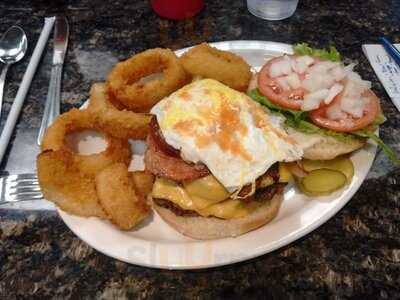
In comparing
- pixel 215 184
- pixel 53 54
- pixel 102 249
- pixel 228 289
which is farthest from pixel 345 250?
pixel 53 54

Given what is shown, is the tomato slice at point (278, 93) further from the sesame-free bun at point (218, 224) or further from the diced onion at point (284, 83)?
the sesame-free bun at point (218, 224)

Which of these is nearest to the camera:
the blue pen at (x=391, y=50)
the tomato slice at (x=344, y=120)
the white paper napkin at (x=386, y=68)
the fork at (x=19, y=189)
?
the tomato slice at (x=344, y=120)

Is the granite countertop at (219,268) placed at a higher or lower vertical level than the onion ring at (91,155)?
lower

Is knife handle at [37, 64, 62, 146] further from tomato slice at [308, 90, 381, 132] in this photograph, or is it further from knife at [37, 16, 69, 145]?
tomato slice at [308, 90, 381, 132]

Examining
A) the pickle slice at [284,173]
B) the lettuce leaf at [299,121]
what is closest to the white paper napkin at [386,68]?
the lettuce leaf at [299,121]

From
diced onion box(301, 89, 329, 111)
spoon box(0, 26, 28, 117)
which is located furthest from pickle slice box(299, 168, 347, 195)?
spoon box(0, 26, 28, 117)

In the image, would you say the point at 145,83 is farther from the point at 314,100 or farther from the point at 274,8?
the point at 274,8

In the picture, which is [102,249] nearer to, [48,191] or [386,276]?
[48,191]
